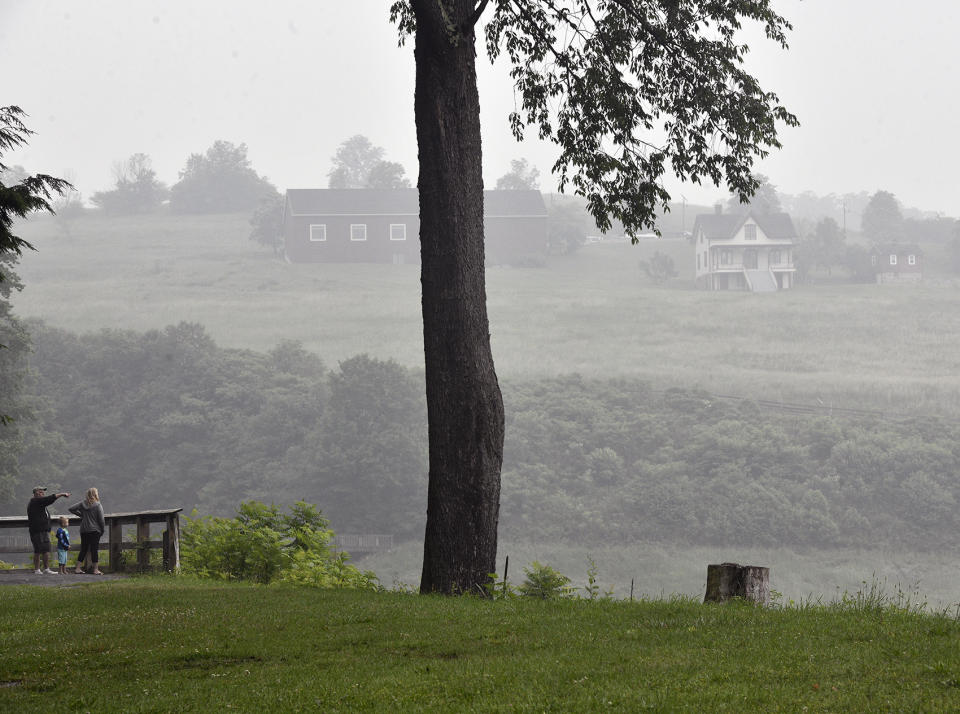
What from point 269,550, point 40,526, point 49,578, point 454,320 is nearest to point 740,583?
point 454,320

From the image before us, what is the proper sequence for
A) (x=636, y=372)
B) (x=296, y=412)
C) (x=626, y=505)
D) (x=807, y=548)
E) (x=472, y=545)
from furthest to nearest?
(x=636, y=372), (x=296, y=412), (x=626, y=505), (x=807, y=548), (x=472, y=545)

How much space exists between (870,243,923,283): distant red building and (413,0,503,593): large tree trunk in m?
105

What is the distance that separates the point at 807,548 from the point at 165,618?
46.3 meters

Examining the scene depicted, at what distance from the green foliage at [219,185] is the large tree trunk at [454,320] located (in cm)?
13750

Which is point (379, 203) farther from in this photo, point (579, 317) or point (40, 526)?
point (40, 526)

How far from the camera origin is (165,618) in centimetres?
952

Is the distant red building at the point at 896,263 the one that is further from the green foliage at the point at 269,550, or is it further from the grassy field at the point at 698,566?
the green foliage at the point at 269,550

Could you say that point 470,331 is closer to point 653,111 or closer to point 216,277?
point 653,111

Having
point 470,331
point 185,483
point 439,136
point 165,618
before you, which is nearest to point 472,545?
point 470,331

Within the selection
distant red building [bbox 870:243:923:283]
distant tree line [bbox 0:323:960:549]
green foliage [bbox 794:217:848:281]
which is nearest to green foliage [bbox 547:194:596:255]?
green foliage [bbox 794:217:848:281]

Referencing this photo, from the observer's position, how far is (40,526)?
1736cm

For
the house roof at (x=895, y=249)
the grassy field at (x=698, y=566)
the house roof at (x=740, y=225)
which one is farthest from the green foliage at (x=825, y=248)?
the grassy field at (x=698, y=566)

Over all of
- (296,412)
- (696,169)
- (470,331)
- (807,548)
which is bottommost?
(807,548)

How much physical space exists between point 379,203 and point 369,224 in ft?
9.59
